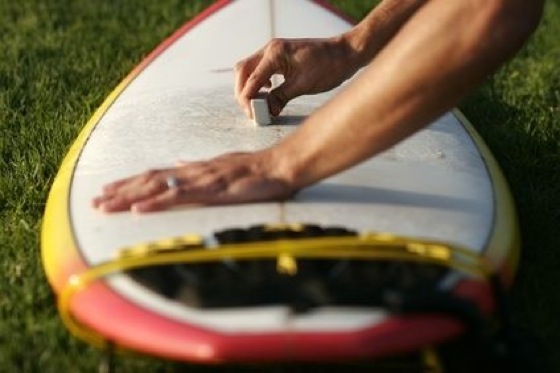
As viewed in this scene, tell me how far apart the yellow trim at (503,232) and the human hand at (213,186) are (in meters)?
0.43

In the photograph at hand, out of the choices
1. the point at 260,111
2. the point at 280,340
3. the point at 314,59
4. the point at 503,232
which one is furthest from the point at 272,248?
the point at 314,59

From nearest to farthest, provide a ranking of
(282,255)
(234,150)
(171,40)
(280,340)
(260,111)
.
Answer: (280,340)
(282,255)
(234,150)
(260,111)
(171,40)

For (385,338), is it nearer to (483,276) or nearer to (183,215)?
(483,276)

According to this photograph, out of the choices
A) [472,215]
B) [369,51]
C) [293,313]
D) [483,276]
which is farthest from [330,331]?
[369,51]

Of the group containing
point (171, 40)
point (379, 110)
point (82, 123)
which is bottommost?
point (82, 123)

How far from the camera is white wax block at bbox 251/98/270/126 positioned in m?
2.91

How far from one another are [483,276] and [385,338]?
1.02 feet

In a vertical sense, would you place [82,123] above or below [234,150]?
below

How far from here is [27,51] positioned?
13.1 ft

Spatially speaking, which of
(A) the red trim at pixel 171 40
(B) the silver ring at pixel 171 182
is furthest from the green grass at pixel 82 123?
(B) the silver ring at pixel 171 182

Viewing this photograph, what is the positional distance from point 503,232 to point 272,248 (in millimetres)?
531

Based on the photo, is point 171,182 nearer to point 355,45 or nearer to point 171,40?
point 355,45

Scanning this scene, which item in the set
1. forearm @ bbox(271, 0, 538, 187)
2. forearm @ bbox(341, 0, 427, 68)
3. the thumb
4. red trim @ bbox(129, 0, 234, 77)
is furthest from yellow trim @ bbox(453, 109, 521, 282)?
red trim @ bbox(129, 0, 234, 77)

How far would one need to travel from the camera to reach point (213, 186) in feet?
7.97
